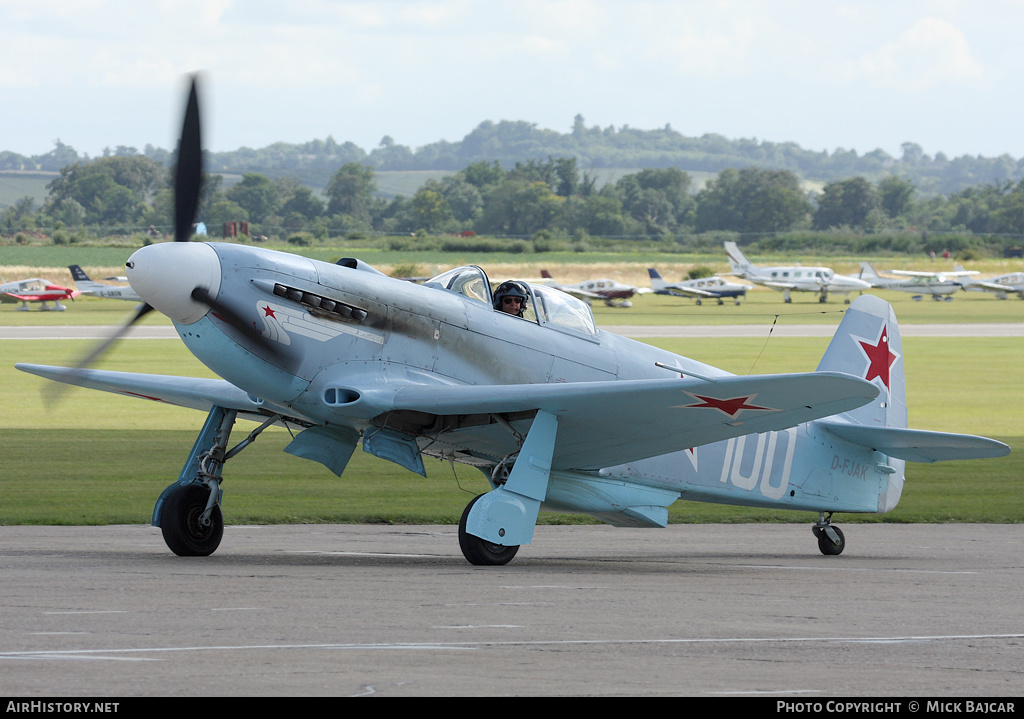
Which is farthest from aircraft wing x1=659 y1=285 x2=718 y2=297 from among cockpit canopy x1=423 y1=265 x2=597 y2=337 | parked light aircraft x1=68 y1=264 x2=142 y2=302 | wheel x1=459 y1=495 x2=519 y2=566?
wheel x1=459 y1=495 x2=519 y2=566

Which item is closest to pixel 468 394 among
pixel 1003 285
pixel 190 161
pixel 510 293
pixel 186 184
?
pixel 510 293

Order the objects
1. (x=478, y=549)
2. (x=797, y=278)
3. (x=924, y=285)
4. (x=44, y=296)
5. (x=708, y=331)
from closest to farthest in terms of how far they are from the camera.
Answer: (x=478, y=549)
(x=708, y=331)
(x=44, y=296)
(x=797, y=278)
(x=924, y=285)

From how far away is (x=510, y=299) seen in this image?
12070 millimetres

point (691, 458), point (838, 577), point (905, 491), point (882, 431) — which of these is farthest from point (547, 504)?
point (905, 491)

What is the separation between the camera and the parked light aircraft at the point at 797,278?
3937 inches

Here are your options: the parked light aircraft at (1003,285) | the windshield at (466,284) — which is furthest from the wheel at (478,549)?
the parked light aircraft at (1003,285)

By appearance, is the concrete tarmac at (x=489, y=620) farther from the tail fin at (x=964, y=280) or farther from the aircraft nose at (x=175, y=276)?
the tail fin at (x=964, y=280)

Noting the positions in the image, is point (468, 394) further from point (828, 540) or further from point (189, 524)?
point (828, 540)

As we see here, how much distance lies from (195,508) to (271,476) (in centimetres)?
852

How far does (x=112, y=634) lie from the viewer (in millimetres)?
7344

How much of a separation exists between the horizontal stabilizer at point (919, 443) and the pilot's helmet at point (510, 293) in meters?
3.87

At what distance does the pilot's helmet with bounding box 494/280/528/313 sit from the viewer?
12070 millimetres

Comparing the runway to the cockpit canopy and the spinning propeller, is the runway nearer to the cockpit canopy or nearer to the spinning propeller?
the spinning propeller

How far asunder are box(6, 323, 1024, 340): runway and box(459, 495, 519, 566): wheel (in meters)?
42.9
